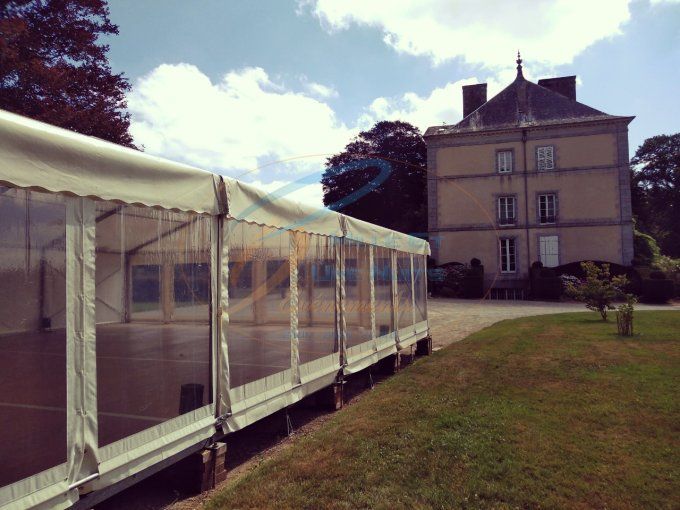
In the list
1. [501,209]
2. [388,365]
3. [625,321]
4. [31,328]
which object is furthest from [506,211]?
[31,328]

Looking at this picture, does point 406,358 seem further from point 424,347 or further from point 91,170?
point 91,170

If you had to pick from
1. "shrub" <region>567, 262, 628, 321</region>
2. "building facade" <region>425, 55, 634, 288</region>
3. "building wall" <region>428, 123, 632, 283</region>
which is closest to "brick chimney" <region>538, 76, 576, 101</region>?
"building facade" <region>425, 55, 634, 288</region>

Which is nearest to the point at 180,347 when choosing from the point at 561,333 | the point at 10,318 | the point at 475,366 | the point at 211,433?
the point at 211,433

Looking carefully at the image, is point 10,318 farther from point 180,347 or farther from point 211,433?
point 211,433

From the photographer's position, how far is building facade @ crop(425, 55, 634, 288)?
90.1 ft

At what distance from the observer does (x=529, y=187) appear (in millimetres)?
28859

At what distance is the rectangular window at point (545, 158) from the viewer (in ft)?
93.8

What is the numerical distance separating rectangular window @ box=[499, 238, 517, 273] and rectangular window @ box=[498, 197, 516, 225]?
3.60 feet

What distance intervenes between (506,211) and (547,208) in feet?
7.43

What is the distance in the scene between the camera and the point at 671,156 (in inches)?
1831

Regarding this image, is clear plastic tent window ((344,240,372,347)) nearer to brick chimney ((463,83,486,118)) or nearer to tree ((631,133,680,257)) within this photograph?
brick chimney ((463,83,486,118))

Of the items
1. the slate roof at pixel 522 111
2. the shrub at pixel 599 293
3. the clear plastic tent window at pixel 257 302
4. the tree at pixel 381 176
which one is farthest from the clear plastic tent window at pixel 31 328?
the tree at pixel 381 176

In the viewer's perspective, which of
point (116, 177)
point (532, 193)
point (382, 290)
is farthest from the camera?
point (532, 193)

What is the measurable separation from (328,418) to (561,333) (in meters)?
7.79
